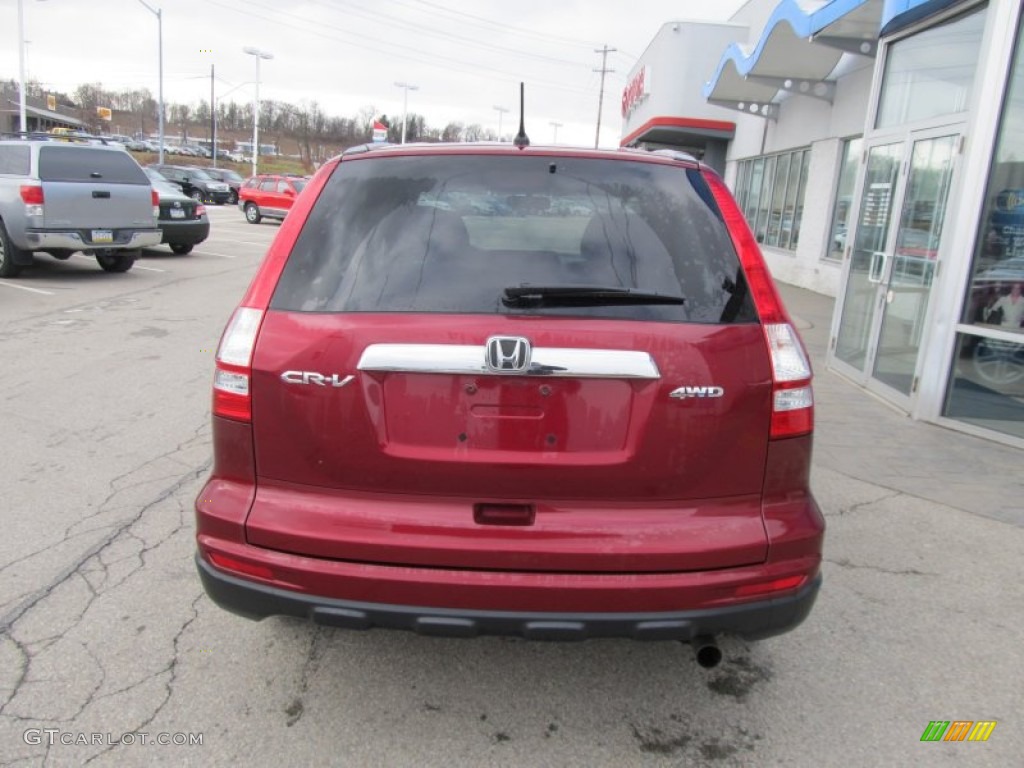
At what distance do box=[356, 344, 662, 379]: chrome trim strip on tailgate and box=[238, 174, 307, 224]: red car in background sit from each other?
2715 centimetres

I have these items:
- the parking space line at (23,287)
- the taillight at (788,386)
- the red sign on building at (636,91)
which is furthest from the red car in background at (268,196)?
the taillight at (788,386)

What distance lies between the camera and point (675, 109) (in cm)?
2419

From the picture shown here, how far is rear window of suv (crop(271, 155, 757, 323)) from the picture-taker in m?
2.27

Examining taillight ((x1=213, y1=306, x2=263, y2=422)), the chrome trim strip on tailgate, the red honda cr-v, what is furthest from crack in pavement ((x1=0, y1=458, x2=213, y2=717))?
the chrome trim strip on tailgate

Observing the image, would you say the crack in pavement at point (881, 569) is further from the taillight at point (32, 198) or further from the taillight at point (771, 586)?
the taillight at point (32, 198)

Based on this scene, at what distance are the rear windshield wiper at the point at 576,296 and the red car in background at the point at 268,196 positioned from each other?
2713 centimetres

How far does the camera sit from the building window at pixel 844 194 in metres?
13.7

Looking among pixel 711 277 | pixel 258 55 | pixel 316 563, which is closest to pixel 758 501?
pixel 711 277

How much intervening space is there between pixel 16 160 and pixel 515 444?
11.9 metres

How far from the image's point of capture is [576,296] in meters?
2.24

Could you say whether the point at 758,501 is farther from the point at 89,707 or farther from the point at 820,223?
the point at 820,223

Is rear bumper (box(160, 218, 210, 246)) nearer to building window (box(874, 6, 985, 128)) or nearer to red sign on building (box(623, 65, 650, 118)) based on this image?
building window (box(874, 6, 985, 128))

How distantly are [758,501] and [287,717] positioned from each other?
5.54 ft
